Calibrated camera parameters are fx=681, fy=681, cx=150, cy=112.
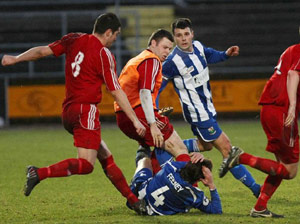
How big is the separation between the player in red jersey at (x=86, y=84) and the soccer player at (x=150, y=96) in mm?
304

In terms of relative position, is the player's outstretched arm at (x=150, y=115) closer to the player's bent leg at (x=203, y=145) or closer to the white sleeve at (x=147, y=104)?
the white sleeve at (x=147, y=104)

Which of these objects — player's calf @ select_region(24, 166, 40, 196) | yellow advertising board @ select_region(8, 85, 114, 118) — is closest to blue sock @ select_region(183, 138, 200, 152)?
player's calf @ select_region(24, 166, 40, 196)

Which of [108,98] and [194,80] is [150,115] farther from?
[108,98]

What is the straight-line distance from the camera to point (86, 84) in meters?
5.85

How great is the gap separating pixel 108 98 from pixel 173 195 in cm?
1074

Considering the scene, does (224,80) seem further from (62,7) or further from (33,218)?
(33,218)

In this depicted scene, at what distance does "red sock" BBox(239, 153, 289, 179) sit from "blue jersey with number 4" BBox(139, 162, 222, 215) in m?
0.52

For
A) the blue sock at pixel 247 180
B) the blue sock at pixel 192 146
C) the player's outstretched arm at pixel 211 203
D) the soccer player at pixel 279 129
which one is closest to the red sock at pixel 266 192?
the soccer player at pixel 279 129

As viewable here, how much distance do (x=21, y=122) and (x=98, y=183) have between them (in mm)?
8894

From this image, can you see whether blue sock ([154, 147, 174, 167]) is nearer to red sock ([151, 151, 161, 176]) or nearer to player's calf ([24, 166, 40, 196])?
red sock ([151, 151, 161, 176])

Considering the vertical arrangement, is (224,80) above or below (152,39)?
below

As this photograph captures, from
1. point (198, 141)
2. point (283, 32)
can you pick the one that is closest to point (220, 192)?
point (198, 141)

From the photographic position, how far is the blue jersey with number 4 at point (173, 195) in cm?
583

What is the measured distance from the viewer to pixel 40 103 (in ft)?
54.3
